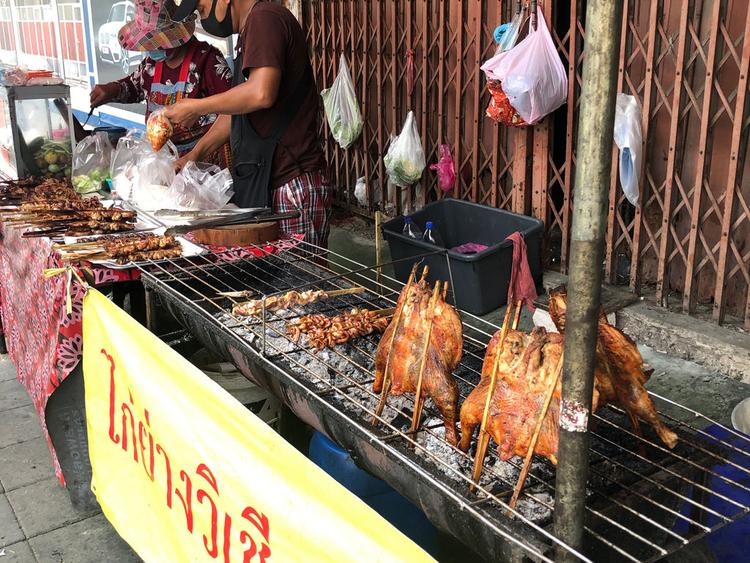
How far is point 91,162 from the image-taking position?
5113 millimetres

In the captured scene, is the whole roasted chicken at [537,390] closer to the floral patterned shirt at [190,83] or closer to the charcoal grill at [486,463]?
the charcoal grill at [486,463]

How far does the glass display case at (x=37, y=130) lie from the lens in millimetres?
5109

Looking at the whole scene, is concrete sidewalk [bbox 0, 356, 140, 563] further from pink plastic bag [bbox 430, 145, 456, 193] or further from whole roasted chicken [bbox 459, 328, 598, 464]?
pink plastic bag [bbox 430, 145, 456, 193]

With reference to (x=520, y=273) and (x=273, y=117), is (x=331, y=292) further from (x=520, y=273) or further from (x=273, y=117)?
(x=520, y=273)

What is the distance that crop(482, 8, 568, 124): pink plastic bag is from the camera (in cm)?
514

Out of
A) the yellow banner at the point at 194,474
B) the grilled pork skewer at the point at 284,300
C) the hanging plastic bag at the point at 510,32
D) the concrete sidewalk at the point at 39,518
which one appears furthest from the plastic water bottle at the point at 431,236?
the yellow banner at the point at 194,474

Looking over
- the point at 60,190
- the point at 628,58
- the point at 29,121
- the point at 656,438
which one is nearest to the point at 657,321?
the point at 628,58

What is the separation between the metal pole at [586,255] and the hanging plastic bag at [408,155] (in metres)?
5.47

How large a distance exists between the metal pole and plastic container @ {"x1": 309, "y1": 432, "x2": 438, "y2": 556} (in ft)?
5.17

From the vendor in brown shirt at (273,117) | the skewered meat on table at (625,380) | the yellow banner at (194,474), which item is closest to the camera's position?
the yellow banner at (194,474)

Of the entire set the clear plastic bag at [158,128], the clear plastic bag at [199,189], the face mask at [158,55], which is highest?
the face mask at [158,55]

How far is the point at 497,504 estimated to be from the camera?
179 cm

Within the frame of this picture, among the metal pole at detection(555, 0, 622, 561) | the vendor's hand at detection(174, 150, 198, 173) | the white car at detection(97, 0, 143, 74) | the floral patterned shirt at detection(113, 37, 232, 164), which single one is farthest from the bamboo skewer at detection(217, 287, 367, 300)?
the white car at detection(97, 0, 143, 74)

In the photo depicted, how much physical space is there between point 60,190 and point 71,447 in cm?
196
